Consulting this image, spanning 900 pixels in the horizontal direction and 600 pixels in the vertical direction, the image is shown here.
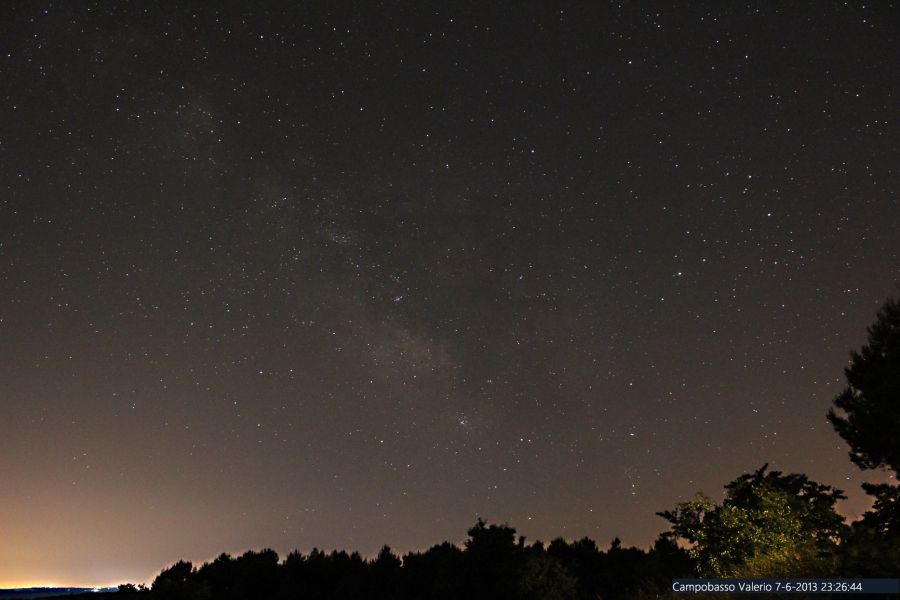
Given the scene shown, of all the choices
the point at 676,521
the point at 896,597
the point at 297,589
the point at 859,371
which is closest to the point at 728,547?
the point at 676,521

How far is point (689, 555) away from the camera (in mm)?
22375

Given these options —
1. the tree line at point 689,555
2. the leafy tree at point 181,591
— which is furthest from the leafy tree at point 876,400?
the leafy tree at point 181,591

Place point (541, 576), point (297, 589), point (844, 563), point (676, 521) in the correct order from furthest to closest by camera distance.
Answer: point (297, 589)
point (541, 576)
point (676, 521)
point (844, 563)

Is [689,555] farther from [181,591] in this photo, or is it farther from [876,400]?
[181,591]

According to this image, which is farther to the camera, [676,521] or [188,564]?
[188,564]

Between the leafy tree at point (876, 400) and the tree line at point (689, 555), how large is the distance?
0.04m

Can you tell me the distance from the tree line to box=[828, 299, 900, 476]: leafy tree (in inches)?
1.6

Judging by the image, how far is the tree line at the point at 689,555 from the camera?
14992 mm

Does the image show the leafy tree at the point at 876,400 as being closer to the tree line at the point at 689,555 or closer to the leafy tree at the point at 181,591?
the tree line at the point at 689,555

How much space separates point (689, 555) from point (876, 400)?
8.65 m

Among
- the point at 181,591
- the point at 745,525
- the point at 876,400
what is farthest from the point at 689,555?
the point at 181,591

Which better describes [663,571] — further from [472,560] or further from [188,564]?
[188,564]

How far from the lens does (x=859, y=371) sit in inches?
891

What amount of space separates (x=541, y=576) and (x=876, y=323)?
18.2 m
